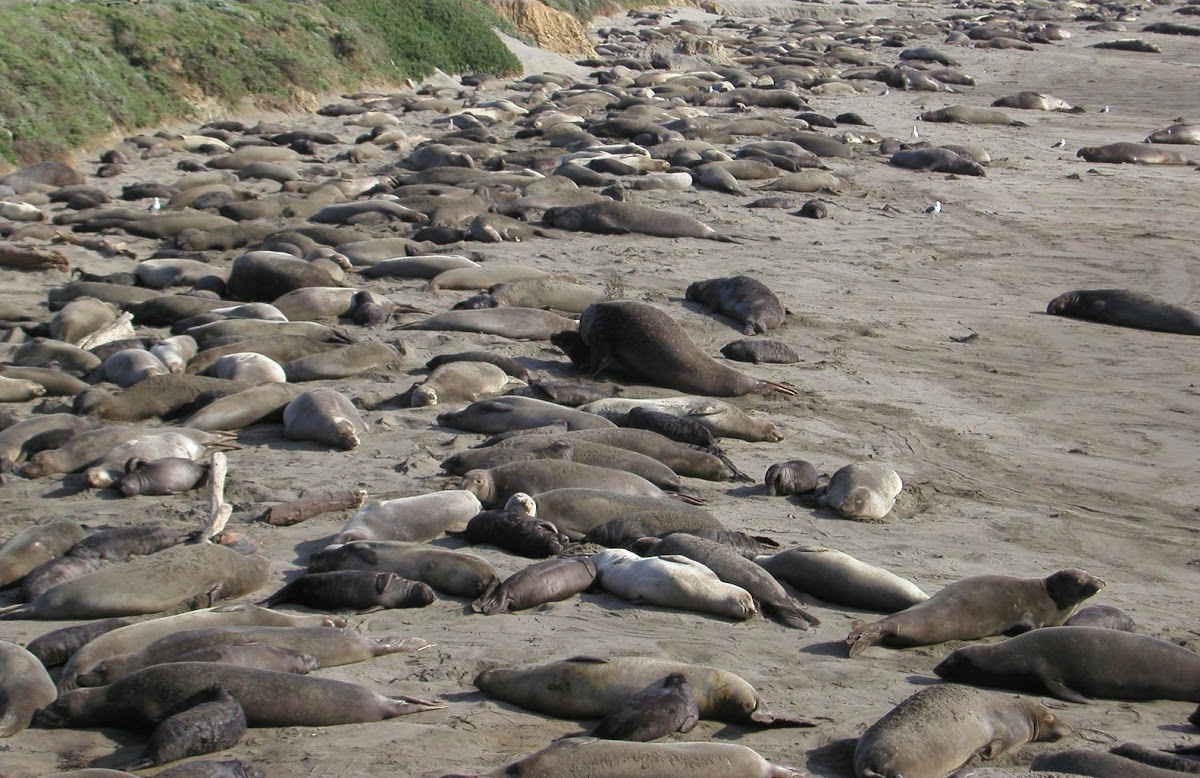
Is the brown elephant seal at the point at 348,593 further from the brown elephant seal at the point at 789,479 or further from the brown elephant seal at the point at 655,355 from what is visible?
the brown elephant seal at the point at 655,355

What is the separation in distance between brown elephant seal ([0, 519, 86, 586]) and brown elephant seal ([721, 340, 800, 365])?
12.8 feet

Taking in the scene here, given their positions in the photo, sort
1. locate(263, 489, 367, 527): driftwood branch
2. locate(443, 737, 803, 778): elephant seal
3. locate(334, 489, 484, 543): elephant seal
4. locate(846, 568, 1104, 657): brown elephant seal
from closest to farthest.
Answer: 1. locate(443, 737, 803, 778): elephant seal
2. locate(846, 568, 1104, 657): brown elephant seal
3. locate(334, 489, 484, 543): elephant seal
4. locate(263, 489, 367, 527): driftwood branch

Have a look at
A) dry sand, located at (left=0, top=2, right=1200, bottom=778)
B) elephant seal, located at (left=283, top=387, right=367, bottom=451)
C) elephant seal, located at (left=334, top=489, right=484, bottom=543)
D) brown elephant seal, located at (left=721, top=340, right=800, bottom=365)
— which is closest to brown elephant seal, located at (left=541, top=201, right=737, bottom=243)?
dry sand, located at (left=0, top=2, right=1200, bottom=778)

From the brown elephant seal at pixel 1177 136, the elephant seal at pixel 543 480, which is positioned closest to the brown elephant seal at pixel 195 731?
the elephant seal at pixel 543 480

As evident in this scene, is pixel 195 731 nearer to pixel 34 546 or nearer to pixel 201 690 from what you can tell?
pixel 201 690

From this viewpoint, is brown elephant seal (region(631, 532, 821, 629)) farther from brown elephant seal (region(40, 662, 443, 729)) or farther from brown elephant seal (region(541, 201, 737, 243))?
brown elephant seal (region(541, 201, 737, 243))

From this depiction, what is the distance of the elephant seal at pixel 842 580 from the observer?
14.2 feet

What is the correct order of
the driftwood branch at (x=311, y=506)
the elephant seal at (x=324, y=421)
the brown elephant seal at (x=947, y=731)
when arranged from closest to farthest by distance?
the brown elephant seal at (x=947, y=731), the driftwood branch at (x=311, y=506), the elephant seal at (x=324, y=421)

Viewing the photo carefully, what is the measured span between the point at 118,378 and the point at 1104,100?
18.5 metres

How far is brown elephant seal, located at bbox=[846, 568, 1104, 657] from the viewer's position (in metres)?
4.06

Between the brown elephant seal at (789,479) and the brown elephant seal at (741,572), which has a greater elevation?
the brown elephant seal at (741,572)

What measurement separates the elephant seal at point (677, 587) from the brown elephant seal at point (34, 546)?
5.87ft

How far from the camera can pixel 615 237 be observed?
1028 cm

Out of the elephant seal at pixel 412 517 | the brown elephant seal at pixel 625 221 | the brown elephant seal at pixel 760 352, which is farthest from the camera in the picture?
the brown elephant seal at pixel 625 221
